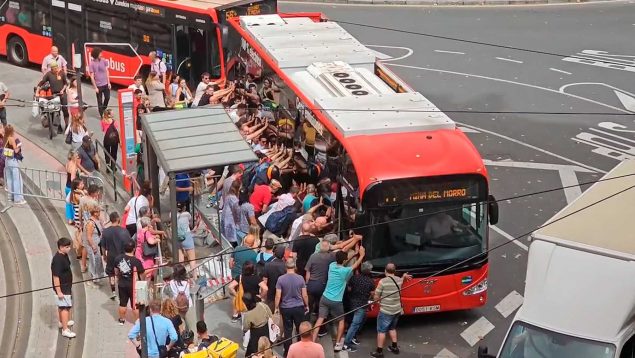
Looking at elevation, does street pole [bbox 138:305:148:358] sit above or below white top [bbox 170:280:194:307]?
above

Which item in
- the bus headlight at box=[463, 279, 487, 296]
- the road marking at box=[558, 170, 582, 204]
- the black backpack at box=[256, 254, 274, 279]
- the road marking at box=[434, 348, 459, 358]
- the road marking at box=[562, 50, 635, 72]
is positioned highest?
the black backpack at box=[256, 254, 274, 279]

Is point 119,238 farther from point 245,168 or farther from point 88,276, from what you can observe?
point 245,168

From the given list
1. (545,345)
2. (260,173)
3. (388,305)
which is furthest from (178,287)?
(545,345)

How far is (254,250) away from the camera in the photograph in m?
16.0

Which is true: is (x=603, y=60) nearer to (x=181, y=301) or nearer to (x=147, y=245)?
(x=147, y=245)

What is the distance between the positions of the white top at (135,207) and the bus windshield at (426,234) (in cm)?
391

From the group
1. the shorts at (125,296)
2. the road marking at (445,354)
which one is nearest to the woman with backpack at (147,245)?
the shorts at (125,296)

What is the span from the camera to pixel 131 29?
26797 millimetres

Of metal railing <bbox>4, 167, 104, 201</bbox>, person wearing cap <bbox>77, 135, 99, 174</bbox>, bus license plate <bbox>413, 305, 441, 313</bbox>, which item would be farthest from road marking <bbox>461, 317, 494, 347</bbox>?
metal railing <bbox>4, 167, 104, 201</bbox>

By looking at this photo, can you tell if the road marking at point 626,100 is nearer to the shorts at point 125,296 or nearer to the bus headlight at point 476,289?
the bus headlight at point 476,289

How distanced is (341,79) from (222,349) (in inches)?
277

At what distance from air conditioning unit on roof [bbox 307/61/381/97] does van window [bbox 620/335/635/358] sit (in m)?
7.05

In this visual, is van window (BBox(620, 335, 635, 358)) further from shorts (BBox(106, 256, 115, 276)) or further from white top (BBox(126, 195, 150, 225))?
white top (BBox(126, 195, 150, 225))

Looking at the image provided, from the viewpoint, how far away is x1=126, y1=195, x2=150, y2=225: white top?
17.6 metres
